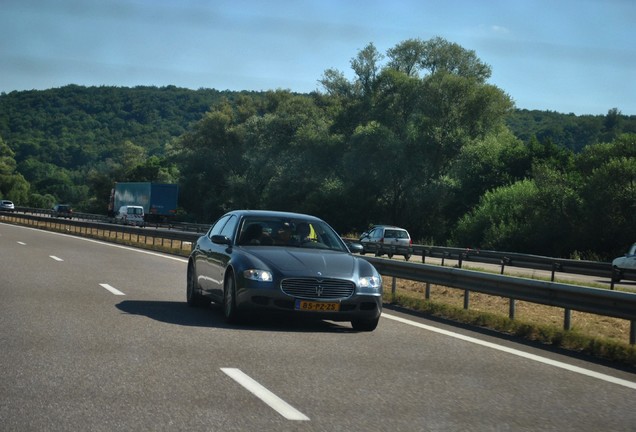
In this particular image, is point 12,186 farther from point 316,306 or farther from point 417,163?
point 316,306

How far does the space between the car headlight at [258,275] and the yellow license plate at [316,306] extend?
0.45 metres

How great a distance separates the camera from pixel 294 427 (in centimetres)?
577

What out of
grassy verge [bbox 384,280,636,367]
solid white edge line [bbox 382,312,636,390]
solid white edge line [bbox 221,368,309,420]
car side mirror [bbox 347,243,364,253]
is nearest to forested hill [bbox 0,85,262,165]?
grassy verge [bbox 384,280,636,367]

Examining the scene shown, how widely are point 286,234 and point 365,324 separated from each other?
1.81 meters

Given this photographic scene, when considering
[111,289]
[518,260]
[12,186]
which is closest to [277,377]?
[111,289]

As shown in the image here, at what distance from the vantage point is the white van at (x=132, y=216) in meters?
68.2

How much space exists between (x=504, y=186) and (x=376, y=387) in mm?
56246

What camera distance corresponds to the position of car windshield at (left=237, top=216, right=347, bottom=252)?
1227 cm

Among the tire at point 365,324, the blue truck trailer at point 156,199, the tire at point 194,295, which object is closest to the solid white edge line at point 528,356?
the tire at point 365,324

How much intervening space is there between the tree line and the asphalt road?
37737 millimetres

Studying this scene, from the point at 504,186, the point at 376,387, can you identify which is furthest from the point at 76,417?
the point at 504,186

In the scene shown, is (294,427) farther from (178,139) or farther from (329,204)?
(178,139)

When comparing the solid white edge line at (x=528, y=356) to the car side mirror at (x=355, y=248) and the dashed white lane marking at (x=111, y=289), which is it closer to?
the car side mirror at (x=355, y=248)

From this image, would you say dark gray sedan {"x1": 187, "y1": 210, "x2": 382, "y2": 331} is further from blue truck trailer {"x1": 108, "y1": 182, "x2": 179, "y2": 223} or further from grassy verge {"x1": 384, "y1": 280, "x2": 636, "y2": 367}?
blue truck trailer {"x1": 108, "y1": 182, "x2": 179, "y2": 223}
